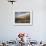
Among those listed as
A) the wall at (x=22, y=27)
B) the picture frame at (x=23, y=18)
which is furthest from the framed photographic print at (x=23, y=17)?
the wall at (x=22, y=27)

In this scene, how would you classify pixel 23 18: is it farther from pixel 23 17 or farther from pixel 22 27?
pixel 22 27

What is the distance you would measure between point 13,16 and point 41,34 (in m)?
1.18

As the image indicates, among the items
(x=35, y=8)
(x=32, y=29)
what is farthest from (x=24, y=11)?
(x=32, y=29)

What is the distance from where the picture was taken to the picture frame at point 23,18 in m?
4.50

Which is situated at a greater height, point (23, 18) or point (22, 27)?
point (23, 18)

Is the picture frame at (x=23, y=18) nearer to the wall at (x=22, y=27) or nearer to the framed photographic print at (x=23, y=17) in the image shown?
the framed photographic print at (x=23, y=17)

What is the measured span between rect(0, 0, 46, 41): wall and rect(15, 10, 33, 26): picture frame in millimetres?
115

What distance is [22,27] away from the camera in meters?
4.54

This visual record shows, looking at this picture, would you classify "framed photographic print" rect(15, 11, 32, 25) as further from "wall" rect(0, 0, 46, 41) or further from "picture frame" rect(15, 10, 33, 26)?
"wall" rect(0, 0, 46, 41)

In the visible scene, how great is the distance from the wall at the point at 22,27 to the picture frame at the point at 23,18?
0.12 m

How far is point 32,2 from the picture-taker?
4.51 m

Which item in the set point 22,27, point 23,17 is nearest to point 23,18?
point 23,17

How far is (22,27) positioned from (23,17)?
1.18 feet

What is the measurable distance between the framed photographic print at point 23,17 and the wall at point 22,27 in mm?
142
